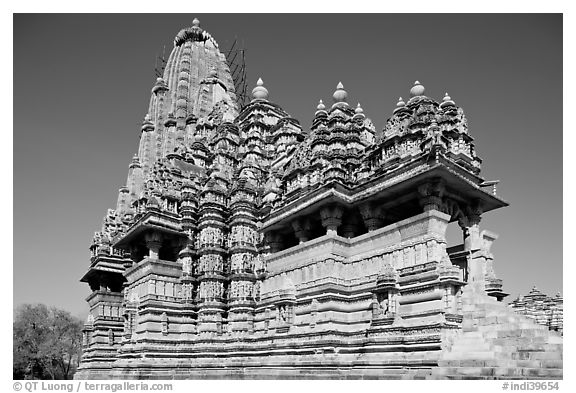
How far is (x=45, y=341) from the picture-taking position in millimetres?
37938

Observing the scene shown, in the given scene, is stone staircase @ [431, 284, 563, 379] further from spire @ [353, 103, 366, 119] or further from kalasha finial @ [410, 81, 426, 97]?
spire @ [353, 103, 366, 119]

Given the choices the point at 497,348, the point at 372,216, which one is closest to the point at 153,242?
the point at 372,216

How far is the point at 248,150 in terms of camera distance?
28.3 m

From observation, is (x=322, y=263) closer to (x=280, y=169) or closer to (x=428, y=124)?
(x=428, y=124)

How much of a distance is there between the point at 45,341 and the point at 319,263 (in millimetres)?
29078

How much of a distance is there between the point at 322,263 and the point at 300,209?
220 cm

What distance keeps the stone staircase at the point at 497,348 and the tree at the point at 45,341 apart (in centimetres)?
3206

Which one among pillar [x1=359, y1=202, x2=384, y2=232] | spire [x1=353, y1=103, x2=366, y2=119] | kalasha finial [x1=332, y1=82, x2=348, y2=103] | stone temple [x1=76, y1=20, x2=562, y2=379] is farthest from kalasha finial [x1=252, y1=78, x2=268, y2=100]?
pillar [x1=359, y1=202, x2=384, y2=232]

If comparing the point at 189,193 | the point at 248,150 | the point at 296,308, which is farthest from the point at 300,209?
the point at 248,150

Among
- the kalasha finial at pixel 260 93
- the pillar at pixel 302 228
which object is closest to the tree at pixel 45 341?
the kalasha finial at pixel 260 93

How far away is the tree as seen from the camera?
36594 millimetres

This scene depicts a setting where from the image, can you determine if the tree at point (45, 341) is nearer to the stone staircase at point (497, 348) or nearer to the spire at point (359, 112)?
the spire at point (359, 112)

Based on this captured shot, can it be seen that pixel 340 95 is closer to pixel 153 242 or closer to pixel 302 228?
pixel 302 228

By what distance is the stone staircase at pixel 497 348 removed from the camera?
1135 cm
